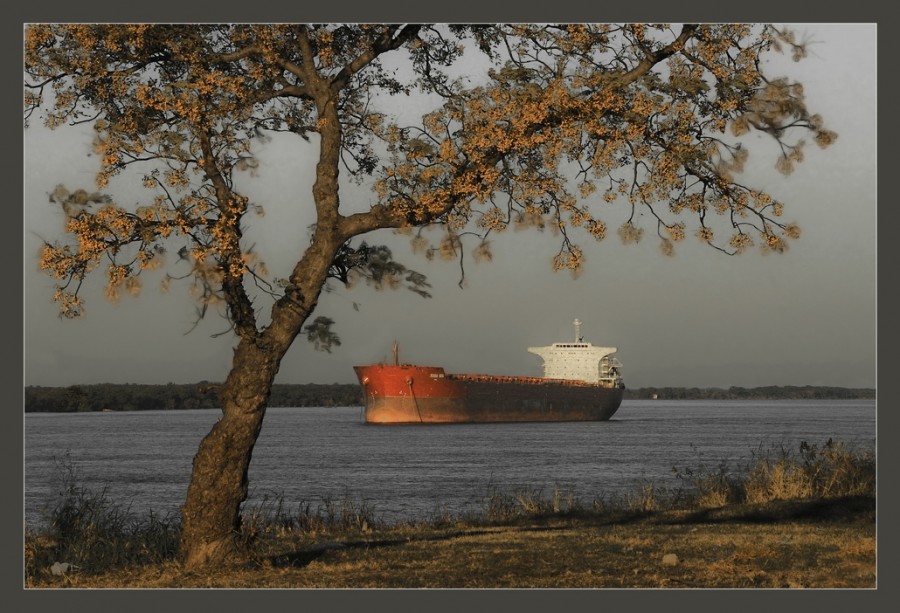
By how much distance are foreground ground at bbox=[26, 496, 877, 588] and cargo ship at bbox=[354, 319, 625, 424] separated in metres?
59.9

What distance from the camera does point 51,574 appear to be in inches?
483

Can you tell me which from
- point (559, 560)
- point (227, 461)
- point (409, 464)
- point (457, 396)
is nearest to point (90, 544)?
point (227, 461)

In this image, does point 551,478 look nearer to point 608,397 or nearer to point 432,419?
point 432,419

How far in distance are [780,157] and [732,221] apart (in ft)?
3.23

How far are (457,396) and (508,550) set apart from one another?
2520 inches

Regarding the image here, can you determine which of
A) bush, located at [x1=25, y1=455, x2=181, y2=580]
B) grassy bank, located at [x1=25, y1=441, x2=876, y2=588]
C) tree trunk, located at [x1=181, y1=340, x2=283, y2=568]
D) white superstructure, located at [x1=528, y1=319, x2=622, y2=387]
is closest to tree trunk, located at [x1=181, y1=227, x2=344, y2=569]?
tree trunk, located at [x1=181, y1=340, x2=283, y2=568]

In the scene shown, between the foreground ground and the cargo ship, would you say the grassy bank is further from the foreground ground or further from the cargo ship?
the cargo ship

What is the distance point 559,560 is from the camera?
12.5 metres

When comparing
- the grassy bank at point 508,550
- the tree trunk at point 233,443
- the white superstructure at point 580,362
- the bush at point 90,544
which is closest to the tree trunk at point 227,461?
the tree trunk at point 233,443

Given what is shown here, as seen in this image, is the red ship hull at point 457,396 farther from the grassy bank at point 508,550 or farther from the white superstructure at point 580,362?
the grassy bank at point 508,550

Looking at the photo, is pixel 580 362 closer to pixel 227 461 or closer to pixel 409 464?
pixel 409 464

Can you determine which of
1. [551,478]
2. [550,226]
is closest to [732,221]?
[550,226]

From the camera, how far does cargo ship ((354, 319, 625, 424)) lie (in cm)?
7600

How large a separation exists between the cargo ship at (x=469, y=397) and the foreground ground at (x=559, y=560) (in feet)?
197
